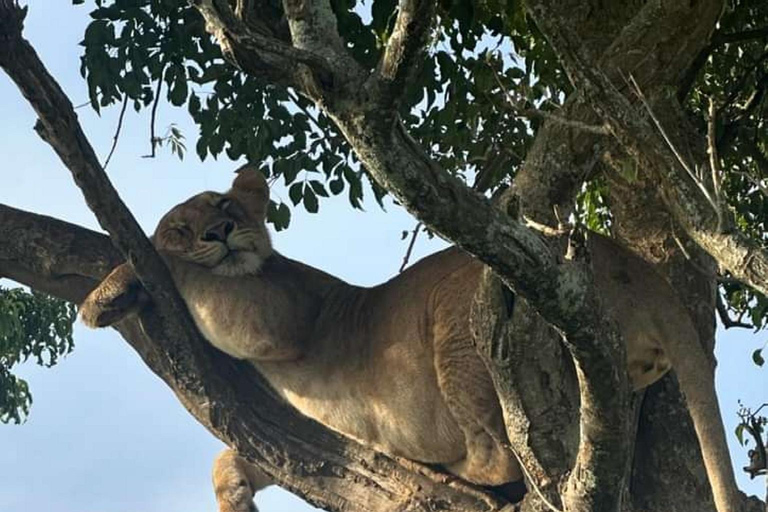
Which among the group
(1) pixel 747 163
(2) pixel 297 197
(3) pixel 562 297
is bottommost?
(3) pixel 562 297

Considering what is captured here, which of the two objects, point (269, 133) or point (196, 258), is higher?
point (269, 133)

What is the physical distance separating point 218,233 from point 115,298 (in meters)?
1.22

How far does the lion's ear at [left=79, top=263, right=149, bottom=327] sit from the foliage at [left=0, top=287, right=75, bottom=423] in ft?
24.9

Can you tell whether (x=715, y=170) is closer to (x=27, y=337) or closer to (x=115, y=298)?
(x=115, y=298)

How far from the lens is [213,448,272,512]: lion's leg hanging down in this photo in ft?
25.2

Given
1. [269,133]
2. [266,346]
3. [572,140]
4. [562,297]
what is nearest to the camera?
[562,297]

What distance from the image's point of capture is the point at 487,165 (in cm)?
822

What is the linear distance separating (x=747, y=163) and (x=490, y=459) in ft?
11.5

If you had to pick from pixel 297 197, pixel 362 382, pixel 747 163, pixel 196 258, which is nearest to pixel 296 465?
pixel 362 382

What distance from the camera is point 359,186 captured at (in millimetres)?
8414

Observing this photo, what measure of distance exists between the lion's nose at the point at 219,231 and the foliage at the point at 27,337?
6.87 meters

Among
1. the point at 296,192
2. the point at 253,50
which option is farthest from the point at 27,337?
the point at 253,50

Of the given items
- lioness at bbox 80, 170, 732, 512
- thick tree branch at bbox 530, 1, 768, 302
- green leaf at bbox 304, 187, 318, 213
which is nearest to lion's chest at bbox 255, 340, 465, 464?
lioness at bbox 80, 170, 732, 512

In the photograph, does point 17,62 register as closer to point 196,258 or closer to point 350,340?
point 196,258
